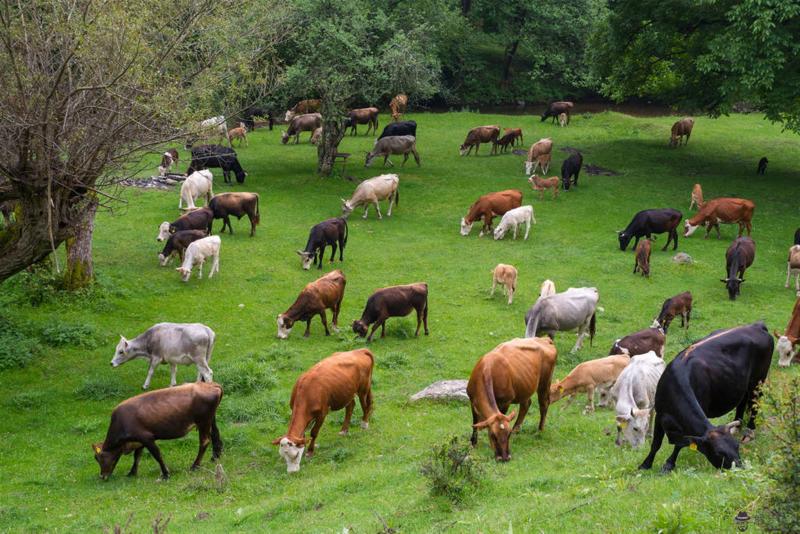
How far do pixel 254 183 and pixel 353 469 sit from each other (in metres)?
22.2

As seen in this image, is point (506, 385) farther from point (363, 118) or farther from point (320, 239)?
point (363, 118)

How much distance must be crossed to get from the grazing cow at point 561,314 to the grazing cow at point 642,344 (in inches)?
61.6

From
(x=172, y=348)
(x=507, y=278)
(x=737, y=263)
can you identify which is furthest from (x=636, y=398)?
(x=737, y=263)

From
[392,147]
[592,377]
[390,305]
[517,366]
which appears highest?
[392,147]

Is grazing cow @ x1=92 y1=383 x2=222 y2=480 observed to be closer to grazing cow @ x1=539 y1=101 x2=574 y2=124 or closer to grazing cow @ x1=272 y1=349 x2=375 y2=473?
grazing cow @ x1=272 y1=349 x2=375 y2=473

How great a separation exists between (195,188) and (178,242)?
5.62 m

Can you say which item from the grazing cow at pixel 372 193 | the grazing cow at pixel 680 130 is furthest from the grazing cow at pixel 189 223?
the grazing cow at pixel 680 130

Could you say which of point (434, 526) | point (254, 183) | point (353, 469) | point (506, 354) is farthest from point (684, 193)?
point (434, 526)

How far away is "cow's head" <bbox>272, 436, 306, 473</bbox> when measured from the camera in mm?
13461

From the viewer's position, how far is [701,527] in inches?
336

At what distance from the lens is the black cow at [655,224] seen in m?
27.0

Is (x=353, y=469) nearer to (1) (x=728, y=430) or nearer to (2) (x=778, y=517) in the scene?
(1) (x=728, y=430)

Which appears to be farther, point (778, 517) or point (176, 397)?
point (176, 397)

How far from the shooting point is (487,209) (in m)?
29.3
